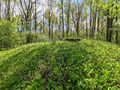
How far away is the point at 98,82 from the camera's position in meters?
6.39

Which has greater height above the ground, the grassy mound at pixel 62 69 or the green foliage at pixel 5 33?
the green foliage at pixel 5 33

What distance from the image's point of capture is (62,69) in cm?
728

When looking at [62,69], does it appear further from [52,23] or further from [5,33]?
[52,23]

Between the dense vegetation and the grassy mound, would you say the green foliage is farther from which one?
the grassy mound

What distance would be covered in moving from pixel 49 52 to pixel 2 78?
1.80 meters

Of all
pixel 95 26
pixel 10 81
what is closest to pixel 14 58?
pixel 10 81

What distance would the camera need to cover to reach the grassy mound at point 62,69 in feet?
21.4

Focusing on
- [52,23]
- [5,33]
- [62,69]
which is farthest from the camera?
[52,23]

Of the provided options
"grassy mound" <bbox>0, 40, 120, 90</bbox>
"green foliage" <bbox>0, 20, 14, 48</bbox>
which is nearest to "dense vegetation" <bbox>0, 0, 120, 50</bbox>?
"green foliage" <bbox>0, 20, 14, 48</bbox>

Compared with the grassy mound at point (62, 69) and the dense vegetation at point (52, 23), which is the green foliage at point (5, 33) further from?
A: the grassy mound at point (62, 69)

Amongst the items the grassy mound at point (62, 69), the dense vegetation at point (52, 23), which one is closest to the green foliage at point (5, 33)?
the dense vegetation at point (52, 23)

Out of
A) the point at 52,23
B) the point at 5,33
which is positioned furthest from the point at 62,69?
the point at 52,23

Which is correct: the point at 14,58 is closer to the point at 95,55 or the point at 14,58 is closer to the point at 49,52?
the point at 49,52

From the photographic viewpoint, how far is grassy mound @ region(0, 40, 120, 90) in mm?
6520
